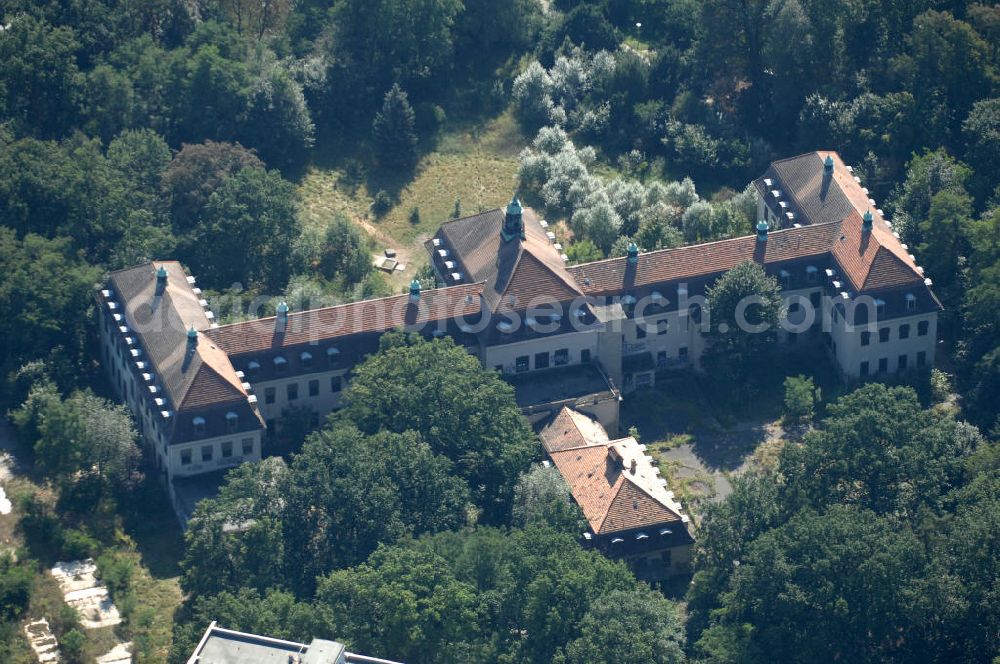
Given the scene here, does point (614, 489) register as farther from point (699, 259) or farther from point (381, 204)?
point (381, 204)

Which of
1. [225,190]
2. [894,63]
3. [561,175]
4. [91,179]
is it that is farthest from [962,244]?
[91,179]

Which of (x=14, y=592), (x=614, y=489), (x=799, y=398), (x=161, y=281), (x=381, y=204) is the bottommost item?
(x=14, y=592)

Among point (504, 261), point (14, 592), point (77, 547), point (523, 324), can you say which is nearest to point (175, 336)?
point (77, 547)

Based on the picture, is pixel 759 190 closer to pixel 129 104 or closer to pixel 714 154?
pixel 714 154

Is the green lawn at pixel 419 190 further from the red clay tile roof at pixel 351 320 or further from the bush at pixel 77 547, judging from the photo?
the bush at pixel 77 547

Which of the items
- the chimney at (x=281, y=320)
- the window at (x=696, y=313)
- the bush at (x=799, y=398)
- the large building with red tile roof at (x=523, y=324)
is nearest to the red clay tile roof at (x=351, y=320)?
the large building with red tile roof at (x=523, y=324)
